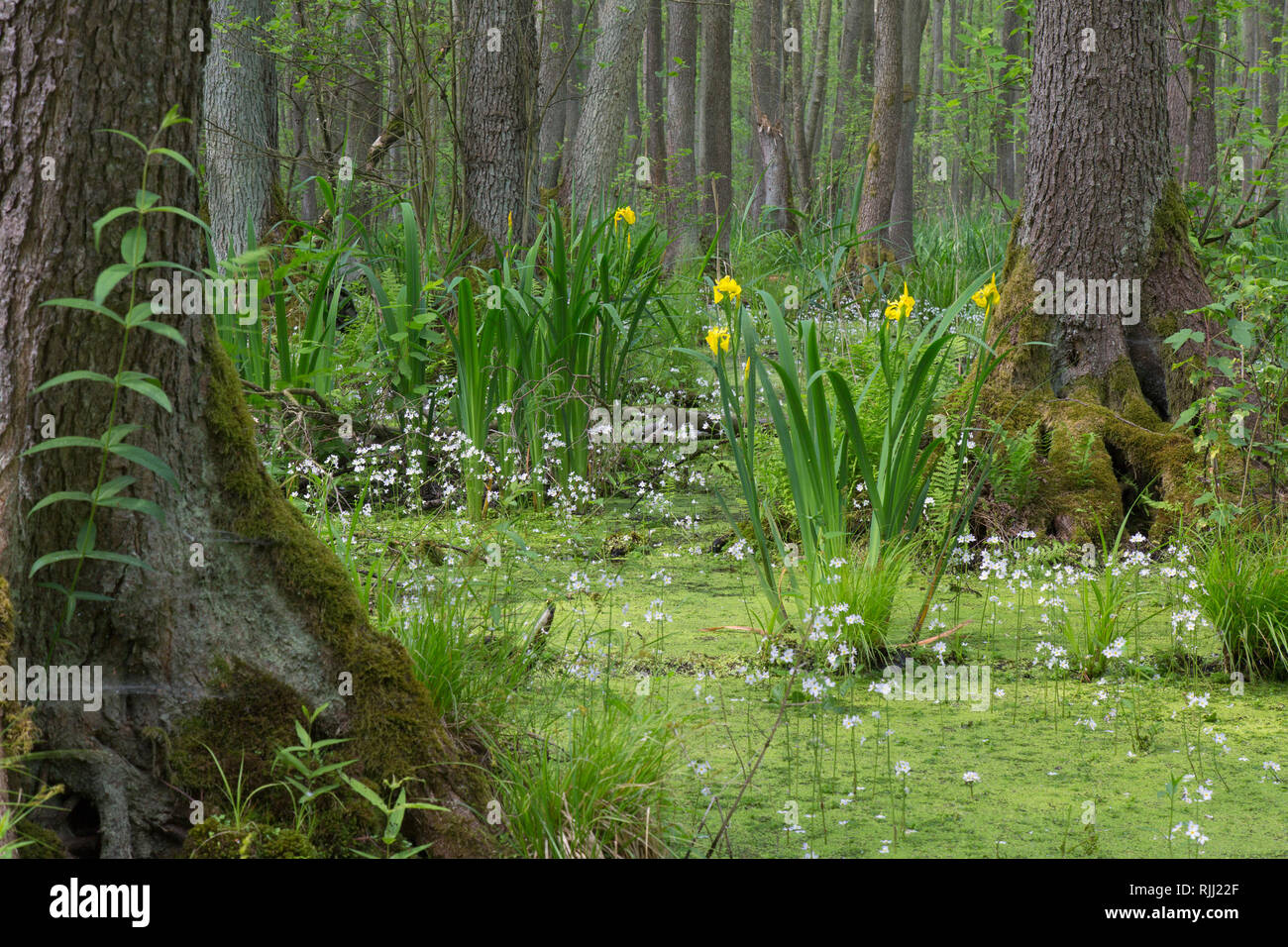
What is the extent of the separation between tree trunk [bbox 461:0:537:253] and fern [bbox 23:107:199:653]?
509 centimetres

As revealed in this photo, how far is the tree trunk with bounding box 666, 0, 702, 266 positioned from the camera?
11164 millimetres

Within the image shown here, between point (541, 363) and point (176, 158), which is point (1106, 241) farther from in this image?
point (176, 158)

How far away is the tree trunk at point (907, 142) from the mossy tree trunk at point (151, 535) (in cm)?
1001

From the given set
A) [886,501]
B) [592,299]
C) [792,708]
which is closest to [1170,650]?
[886,501]

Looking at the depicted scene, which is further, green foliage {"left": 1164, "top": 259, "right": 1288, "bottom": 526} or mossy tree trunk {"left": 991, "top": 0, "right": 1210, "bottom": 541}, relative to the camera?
mossy tree trunk {"left": 991, "top": 0, "right": 1210, "bottom": 541}

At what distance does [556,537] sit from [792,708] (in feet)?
5.64

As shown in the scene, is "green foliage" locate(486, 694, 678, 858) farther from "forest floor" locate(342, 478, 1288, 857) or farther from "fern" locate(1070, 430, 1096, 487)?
"fern" locate(1070, 430, 1096, 487)

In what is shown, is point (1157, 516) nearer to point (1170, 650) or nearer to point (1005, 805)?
point (1170, 650)

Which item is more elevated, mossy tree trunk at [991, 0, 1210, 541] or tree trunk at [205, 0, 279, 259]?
tree trunk at [205, 0, 279, 259]

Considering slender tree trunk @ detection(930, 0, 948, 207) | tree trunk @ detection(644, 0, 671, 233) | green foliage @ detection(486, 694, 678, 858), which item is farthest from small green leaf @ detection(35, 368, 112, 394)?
slender tree trunk @ detection(930, 0, 948, 207)

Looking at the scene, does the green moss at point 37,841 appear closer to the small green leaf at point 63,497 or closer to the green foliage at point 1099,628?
the small green leaf at point 63,497

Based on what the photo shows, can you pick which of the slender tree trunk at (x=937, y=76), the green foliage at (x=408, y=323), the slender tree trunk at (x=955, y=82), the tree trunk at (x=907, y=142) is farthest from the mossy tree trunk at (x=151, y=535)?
the slender tree trunk at (x=955, y=82)

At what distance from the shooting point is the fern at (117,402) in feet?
5.80

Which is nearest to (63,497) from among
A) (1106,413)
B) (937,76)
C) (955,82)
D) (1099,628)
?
(1099,628)
